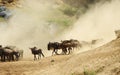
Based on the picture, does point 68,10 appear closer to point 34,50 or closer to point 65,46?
point 65,46

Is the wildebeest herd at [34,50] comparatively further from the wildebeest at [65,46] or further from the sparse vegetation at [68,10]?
the sparse vegetation at [68,10]

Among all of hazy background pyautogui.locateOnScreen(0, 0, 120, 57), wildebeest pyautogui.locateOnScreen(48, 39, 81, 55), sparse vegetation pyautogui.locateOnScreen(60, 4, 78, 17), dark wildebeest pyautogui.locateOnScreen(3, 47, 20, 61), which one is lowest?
dark wildebeest pyautogui.locateOnScreen(3, 47, 20, 61)

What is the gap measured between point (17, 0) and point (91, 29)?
17.2 meters

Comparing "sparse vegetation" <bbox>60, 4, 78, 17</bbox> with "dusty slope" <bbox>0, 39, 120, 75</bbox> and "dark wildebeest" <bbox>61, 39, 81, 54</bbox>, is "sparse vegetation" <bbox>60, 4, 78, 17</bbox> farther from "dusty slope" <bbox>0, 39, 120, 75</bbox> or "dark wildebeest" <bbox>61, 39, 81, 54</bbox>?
"dusty slope" <bbox>0, 39, 120, 75</bbox>

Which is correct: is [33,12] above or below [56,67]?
above

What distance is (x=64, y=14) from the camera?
70.4 metres

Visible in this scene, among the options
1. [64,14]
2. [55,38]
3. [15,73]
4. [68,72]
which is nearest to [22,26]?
[55,38]

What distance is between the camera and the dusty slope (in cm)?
2062

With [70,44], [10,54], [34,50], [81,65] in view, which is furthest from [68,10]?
[81,65]

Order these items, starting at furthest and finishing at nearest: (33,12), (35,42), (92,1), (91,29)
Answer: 1. (92,1)
2. (33,12)
3. (91,29)
4. (35,42)

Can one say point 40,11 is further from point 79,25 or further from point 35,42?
point 35,42

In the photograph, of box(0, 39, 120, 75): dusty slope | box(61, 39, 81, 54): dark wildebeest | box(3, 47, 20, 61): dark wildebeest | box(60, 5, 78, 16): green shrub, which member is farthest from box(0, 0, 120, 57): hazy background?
box(0, 39, 120, 75): dusty slope

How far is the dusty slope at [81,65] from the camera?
20625mm

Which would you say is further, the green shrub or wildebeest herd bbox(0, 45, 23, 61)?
the green shrub
